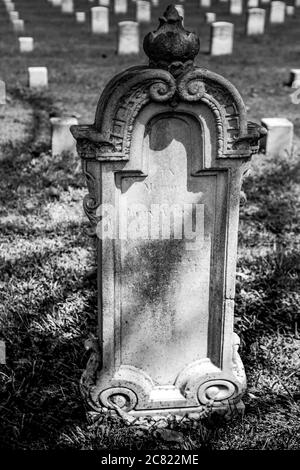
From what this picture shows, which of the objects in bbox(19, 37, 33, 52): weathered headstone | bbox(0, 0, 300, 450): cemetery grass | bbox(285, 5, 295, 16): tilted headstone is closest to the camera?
bbox(0, 0, 300, 450): cemetery grass

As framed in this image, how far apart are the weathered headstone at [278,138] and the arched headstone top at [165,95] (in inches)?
186

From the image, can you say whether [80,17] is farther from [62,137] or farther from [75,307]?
[75,307]

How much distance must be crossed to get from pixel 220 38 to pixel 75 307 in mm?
11301

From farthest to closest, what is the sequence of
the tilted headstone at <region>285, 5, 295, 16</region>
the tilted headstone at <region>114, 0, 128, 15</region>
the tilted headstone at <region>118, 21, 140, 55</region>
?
the tilted headstone at <region>285, 5, 295, 16</region> → the tilted headstone at <region>114, 0, 128, 15</region> → the tilted headstone at <region>118, 21, 140, 55</region>

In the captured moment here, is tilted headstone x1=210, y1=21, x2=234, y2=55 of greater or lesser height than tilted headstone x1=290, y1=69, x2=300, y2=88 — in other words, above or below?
above

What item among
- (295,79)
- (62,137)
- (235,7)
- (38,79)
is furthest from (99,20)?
(62,137)

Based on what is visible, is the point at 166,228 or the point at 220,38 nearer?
the point at 166,228

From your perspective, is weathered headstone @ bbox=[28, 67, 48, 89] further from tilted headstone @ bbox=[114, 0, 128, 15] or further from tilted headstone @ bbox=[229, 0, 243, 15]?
tilted headstone @ bbox=[229, 0, 243, 15]

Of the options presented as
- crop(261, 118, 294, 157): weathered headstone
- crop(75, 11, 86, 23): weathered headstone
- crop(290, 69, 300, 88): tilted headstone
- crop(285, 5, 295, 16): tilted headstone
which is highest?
crop(285, 5, 295, 16): tilted headstone

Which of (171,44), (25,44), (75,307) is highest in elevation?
(171,44)

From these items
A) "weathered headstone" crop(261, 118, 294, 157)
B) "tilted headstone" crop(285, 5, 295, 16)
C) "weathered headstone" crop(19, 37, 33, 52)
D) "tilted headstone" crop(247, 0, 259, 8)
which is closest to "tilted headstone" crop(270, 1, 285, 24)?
"tilted headstone" crop(285, 5, 295, 16)

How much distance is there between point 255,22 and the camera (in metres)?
17.4

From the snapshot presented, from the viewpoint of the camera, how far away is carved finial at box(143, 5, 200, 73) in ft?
9.64
